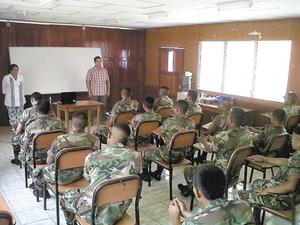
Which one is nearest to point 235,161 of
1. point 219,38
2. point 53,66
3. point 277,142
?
point 277,142

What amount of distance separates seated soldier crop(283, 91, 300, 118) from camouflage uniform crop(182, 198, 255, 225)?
402cm

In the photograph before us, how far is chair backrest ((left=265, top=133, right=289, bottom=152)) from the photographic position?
12.0 feet

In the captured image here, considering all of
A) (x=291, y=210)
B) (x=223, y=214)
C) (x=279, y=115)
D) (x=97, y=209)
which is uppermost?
(x=279, y=115)

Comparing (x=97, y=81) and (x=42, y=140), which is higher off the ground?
(x=97, y=81)

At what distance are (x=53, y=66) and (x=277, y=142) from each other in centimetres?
599

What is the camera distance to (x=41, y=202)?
3.67 metres

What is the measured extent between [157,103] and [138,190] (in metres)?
3.87

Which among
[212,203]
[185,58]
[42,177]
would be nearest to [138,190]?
[212,203]

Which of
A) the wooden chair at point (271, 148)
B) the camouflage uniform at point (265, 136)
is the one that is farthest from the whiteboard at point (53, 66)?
the wooden chair at point (271, 148)

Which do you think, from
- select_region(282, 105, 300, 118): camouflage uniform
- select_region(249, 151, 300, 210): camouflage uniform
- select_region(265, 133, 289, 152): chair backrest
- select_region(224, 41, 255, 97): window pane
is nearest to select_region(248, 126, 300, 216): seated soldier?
select_region(249, 151, 300, 210): camouflage uniform

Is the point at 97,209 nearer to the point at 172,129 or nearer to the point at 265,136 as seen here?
the point at 172,129

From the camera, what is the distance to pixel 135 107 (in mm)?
5973

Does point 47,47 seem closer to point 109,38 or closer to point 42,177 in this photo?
point 109,38

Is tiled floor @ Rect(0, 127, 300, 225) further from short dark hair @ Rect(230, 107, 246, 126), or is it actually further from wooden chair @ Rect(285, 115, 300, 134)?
wooden chair @ Rect(285, 115, 300, 134)
